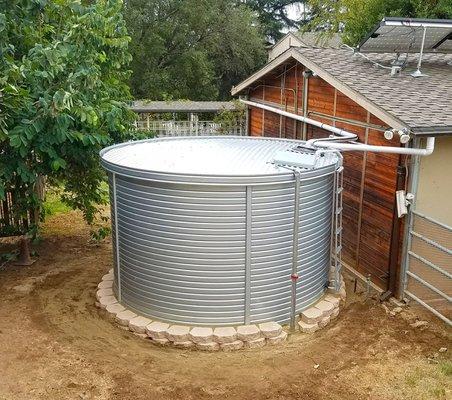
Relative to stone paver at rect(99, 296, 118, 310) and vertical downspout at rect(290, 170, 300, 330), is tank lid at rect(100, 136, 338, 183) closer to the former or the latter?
vertical downspout at rect(290, 170, 300, 330)

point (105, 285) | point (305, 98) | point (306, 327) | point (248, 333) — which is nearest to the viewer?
Answer: point (248, 333)

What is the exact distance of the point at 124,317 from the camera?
7035mm

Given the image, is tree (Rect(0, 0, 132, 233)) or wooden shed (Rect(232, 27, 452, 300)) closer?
tree (Rect(0, 0, 132, 233))

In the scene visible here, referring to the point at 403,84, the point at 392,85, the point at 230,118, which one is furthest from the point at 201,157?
the point at 230,118

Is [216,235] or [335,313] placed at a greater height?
[216,235]

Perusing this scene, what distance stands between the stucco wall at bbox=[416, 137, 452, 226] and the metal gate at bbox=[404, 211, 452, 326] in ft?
1.26

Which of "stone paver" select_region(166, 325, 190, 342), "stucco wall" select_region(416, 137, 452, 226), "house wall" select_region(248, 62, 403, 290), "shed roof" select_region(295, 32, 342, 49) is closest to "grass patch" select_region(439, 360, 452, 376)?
"house wall" select_region(248, 62, 403, 290)

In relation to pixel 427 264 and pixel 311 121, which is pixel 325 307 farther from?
pixel 311 121

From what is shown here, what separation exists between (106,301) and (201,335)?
1.83 metres

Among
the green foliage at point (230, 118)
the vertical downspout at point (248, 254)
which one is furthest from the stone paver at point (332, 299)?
the green foliage at point (230, 118)

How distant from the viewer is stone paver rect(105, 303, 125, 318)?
23.6 feet

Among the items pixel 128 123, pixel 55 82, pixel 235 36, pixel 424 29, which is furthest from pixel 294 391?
pixel 235 36

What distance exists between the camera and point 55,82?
752 centimetres

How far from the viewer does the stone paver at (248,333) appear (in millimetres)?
6504
